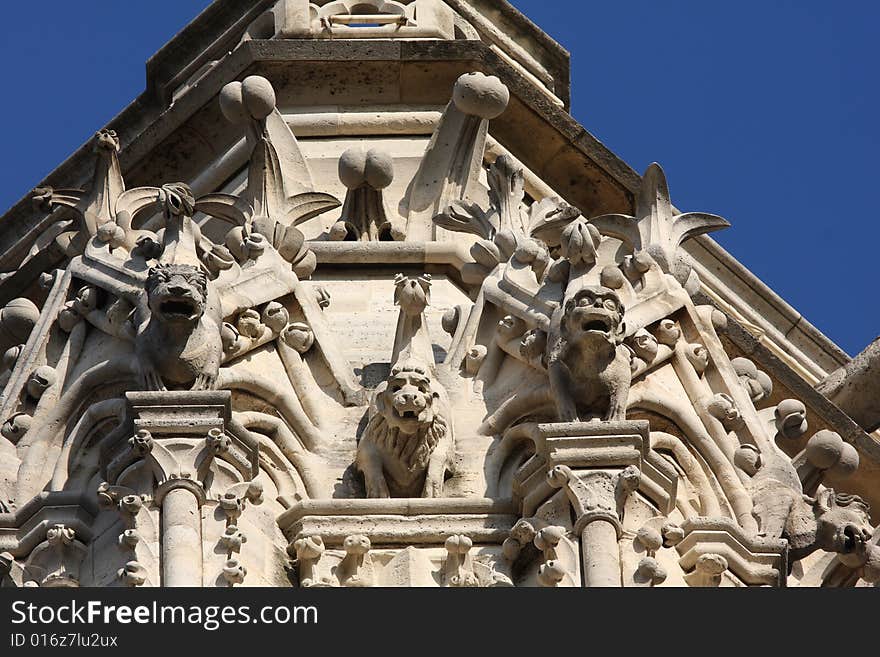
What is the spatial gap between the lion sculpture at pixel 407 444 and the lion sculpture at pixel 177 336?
95 cm

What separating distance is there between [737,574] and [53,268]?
238 inches

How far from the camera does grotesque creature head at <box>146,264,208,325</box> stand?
22734 millimetres

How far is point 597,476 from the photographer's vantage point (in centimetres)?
2244

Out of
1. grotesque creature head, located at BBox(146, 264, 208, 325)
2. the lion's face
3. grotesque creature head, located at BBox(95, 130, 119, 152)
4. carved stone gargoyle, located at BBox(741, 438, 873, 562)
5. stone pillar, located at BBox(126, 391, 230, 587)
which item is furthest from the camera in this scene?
grotesque creature head, located at BBox(95, 130, 119, 152)

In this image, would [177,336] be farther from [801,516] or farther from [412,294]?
[801,516]

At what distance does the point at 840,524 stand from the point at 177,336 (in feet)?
12.3

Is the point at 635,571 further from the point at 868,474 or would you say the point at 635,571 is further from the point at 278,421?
the point at 868,474

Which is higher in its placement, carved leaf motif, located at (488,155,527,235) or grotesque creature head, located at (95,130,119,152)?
grotesque creature head, located at (95,130,119,152)

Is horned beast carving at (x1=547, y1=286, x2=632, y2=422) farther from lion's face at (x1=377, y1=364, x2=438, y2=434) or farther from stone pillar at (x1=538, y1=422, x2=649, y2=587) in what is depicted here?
lion's face at (x1=377, y1=364, x2=438, y2=434)

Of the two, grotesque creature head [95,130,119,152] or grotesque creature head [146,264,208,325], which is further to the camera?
grotesque creature head [95,130,119,152]

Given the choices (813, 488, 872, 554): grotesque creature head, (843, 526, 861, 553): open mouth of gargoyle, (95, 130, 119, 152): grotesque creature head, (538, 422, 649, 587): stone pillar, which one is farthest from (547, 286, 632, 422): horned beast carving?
(95, 130, 119, 152): grotesque creature head

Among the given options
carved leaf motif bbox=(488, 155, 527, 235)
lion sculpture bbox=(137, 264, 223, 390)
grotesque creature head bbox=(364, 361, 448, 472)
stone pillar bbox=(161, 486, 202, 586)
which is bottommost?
stone pillar bbox=(161, 486, 202, 586)

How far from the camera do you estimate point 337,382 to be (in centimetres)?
2428

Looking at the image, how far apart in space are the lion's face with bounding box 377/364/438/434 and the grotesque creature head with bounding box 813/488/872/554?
7.34 ft
